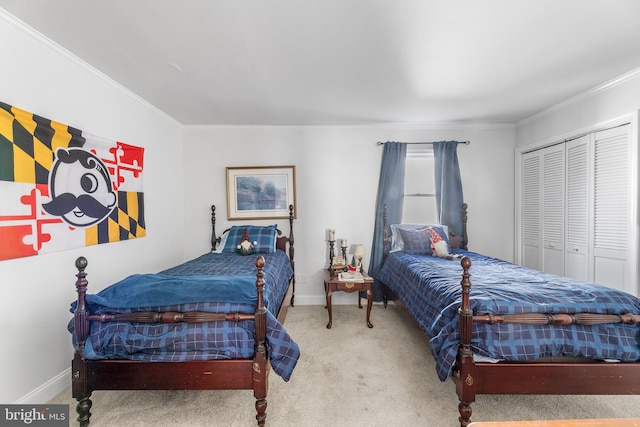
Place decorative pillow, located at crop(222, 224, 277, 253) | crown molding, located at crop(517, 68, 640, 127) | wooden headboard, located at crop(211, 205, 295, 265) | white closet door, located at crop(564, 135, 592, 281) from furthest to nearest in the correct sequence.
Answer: wooden headboard, located at crop(211, 205, 295, 265) → decorative pillow, located at crop(222, 224, 277, 253) → white closet door, located at crop(564, 135, 592, 281) → crown molding, located at crop(517, 68, 640, 127)

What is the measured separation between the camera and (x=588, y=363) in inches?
63.5

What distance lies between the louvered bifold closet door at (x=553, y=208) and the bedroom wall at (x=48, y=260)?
15.5 feet

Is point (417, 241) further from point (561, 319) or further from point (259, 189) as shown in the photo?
point (259, 189)

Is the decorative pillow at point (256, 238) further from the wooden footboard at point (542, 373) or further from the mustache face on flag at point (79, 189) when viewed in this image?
the wooden footboard at point (542, 373)

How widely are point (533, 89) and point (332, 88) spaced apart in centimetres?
204

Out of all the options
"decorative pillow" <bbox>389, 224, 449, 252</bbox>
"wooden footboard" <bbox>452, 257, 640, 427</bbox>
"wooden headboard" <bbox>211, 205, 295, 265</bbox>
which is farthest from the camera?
"wooden headboard" <bbox>211, 205, 295, 265</bbox>

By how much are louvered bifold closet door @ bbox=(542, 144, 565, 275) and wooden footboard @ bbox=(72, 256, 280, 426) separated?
3.56m

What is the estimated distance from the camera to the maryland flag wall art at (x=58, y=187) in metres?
1.75

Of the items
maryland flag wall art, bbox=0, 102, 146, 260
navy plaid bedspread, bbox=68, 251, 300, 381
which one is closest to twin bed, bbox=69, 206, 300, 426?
navy plaid bedspread, bbox=68, 251, 300, 381

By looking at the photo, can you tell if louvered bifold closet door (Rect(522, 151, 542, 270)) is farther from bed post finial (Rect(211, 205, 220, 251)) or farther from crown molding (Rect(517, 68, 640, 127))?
bed post finial (Rect(211, 205, 220, 251))

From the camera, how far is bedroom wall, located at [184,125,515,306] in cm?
399

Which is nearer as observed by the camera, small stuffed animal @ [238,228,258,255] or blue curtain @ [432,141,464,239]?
small stuffed animal @ [238,228,258,255]

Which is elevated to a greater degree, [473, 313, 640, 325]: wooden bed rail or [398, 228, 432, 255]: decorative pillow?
[398, 228, 432, 255]: decorative pillow

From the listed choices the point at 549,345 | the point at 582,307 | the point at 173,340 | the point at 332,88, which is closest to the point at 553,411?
the point at 549,345
